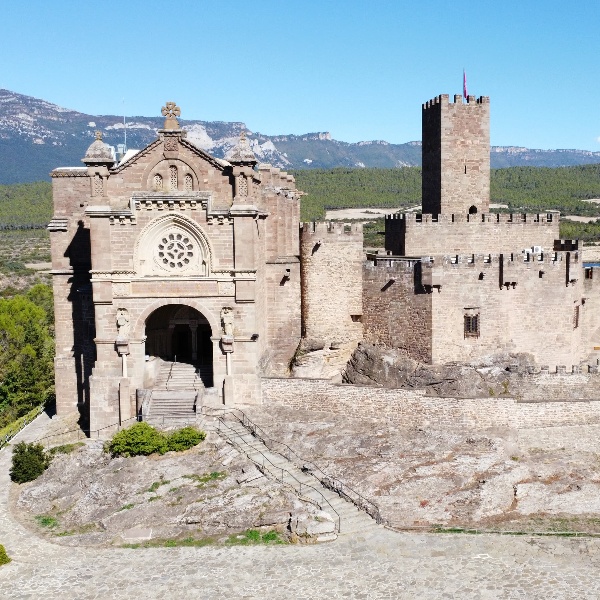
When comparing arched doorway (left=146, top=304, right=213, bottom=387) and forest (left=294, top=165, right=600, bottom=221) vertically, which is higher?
forest (left=294, top=165, right=600, bottom=221)

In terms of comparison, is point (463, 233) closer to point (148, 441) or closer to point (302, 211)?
point (148, 441)

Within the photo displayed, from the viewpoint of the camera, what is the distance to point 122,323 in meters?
30.4

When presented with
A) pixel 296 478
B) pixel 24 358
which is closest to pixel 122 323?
pixel 296 478

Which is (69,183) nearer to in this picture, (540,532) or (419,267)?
(419,267)

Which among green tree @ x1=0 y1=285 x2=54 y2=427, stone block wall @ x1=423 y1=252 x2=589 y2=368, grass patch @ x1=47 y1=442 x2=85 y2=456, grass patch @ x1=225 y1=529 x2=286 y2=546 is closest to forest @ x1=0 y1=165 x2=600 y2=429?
green tree @ x1=0 y1=285 x2=54 y2=427

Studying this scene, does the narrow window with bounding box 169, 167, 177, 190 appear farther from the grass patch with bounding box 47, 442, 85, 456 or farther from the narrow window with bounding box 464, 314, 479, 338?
the narrow window with bounding box 464, 314, 479, 338

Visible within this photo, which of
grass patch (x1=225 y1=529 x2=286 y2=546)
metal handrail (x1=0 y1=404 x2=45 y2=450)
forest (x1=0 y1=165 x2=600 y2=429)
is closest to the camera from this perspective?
grass patch (x1=225 y1=529 x2=286 y2=546)

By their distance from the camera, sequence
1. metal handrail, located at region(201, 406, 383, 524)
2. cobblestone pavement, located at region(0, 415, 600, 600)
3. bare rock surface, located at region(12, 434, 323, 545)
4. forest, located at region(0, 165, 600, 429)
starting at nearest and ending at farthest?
cobblestone pavement, located at region(0, 415, 600, 600), bare rock surface, located at region(12, 434, 323, 545), metal handrail, located at region(201, 406, 383, 524), forest, located at region(0, 165, 600, 429)

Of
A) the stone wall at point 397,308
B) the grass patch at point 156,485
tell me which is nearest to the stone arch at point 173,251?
the stone wall at point 397,308

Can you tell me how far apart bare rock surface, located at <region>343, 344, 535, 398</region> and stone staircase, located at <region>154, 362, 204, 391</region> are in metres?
6.72

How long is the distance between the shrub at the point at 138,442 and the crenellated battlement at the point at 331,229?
37.9 feet

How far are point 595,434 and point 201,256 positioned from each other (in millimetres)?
16929

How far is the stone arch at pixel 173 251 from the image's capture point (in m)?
30.2

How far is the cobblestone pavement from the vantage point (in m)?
19.5
